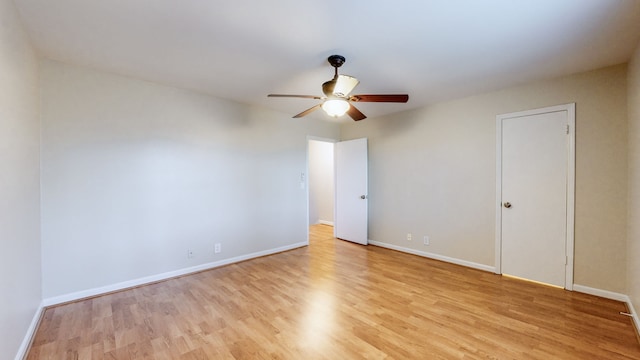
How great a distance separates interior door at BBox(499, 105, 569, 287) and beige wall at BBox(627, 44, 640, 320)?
48 cm

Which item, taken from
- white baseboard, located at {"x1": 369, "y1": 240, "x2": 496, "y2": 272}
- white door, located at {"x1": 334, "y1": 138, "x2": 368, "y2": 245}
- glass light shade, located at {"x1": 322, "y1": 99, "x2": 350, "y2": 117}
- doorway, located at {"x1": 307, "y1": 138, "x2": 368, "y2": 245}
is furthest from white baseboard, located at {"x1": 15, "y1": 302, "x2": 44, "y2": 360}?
white baseboard, located at {"x1": 369, "y1": 240, "x2": 496, "y2": 272}

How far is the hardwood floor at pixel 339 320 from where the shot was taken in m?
1.89

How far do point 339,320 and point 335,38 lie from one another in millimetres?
2413

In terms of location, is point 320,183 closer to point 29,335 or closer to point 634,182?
point 634,182

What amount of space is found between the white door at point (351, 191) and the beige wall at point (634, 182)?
316cm

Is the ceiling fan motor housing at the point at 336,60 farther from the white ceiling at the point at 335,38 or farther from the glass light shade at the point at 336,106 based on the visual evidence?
the glass light shade at the point at 336,106

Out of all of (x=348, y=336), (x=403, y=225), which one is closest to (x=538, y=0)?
(x=348, y=336)

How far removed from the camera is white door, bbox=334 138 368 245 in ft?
15.9

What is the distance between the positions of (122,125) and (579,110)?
5059 millimetres

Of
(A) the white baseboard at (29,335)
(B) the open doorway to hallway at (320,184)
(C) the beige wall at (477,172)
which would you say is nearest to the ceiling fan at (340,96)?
(C) the beige wall at (477,172)

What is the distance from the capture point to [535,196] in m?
3.07

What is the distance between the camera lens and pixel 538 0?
5.49 feet

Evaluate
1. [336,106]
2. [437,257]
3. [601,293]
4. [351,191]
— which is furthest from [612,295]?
[351,191]

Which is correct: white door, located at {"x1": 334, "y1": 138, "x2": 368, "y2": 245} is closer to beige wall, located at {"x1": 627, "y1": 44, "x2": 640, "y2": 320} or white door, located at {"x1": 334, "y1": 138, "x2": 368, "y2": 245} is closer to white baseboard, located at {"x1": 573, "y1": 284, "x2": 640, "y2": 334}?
white baseboard, located at {"x1": 573, "y1": 284, "x2": 640, "y2": 334}
